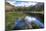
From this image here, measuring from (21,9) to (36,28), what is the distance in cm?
30

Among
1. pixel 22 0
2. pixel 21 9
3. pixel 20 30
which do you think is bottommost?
pixel 20 30

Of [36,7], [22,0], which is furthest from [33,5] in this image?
[22,0]

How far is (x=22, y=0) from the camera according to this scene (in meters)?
1.07

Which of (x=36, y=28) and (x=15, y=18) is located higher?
(x=15, y=18)

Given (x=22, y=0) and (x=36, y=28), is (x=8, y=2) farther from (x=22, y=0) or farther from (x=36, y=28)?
(x=36, y=28)

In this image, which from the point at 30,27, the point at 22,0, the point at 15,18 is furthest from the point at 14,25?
the point at 22,0

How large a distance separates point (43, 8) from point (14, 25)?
41cm

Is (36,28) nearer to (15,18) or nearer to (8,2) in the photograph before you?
(15,18)

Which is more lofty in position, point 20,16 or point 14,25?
point 20,16

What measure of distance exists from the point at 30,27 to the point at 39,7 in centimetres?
27

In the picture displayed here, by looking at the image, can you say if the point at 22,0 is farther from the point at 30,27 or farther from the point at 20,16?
the point at 30,27

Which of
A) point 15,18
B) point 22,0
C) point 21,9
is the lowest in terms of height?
point 15,18

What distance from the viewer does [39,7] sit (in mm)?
1095
